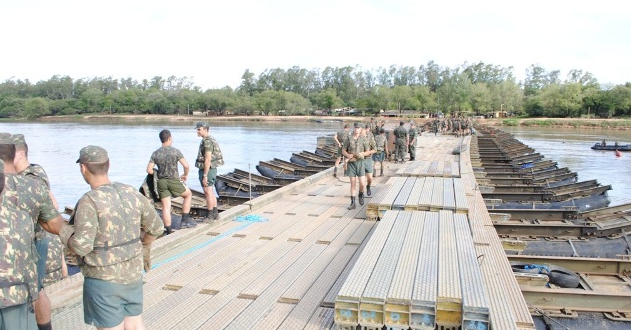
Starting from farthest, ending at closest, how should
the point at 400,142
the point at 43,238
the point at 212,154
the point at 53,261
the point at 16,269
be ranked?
the point at 400,142, the point at 212,154, the point at 53,261, the point at 43,238, the point at 16,269

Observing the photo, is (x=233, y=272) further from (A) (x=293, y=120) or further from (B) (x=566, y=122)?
(A) (x=293, y=120)

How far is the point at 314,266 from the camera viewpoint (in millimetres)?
6168

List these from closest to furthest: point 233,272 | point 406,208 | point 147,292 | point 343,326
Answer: point 343,326
point 147,292
point 233,272
point 406,208

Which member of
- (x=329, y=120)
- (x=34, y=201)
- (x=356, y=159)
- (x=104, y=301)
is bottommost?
(x=329, y=120)

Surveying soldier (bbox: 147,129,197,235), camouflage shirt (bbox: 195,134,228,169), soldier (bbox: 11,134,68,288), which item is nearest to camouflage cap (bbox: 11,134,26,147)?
soldier (bbox: 11,134,68,288)

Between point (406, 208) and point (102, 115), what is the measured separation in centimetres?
13604

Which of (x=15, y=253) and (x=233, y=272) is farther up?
(x=15, y=253)

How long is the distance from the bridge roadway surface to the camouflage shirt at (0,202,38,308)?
1427 millimetres

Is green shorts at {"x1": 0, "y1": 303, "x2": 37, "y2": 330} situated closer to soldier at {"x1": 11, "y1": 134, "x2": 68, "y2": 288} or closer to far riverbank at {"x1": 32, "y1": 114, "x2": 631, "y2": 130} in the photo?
soldier at {"x1": 11, "y1": 134, "x2": 68, "y2": 288}

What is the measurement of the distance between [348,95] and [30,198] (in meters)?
148

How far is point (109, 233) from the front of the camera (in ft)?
11.7

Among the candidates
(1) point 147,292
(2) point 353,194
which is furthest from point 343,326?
(2) point 353,194

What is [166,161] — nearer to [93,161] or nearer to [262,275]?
[262,275]

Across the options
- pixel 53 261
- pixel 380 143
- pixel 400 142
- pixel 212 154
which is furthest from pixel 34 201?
pixel 400 142
